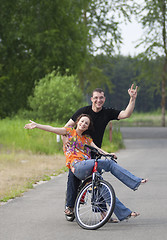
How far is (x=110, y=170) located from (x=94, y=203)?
0.47 metres

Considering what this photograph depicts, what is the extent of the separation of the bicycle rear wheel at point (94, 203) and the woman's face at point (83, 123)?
2.42 feet

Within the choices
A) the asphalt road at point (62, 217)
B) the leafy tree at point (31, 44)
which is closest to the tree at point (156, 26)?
the leafy tree at point (31, 44)

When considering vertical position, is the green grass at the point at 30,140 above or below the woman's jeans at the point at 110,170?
below

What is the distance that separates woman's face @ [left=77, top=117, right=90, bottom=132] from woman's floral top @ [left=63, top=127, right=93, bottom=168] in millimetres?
145

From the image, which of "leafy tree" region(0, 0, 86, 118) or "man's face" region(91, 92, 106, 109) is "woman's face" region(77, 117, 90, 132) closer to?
"man's face" region(91, 92, 106, 109)

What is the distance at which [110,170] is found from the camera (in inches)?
292

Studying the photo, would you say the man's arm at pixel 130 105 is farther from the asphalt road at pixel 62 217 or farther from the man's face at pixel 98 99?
the asphalt road at pixel 62 217

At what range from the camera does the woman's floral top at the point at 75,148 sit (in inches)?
301

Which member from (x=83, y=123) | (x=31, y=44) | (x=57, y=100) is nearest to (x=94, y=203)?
(x=83, y=123)

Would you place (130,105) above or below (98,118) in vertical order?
above

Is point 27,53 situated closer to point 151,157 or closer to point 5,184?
point 151,157

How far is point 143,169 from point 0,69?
17.2 m

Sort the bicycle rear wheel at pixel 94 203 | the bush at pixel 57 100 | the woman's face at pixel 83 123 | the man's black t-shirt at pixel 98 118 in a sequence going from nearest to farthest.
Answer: the bicycle rear wheel at pixel 94 203 < the woman's face at pixel 83 123 < the man's black t-shirt at pixel 98 118 < the bush at pixel 57 100

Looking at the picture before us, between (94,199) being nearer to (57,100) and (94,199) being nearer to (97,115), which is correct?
(97,115)
